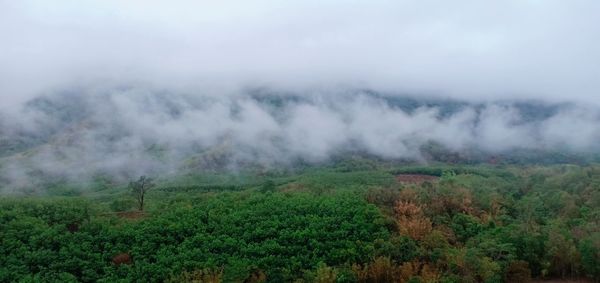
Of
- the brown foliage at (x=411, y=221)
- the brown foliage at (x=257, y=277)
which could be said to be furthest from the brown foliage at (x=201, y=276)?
the brown foliage at (x=411, y=221)

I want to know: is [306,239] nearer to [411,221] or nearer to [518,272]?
[411,221]

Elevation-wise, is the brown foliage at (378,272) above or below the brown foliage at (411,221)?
below

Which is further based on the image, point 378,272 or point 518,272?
point 518,272

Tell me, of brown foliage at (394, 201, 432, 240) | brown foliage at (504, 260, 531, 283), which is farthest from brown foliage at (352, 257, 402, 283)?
brown foliage at (504, 260, 531, 283)

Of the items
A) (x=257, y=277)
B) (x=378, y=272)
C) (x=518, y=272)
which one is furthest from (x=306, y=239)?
(x=518, y=272)

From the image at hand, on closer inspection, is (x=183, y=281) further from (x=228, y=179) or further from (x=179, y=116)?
(x=179, y=116)

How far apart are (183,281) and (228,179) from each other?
81.1 meters

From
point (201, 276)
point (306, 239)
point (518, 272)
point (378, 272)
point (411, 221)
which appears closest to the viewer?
point (201, 276)

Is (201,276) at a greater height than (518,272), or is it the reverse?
(201,276)

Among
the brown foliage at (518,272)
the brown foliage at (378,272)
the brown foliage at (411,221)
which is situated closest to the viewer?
the brown foliage at (378,272)

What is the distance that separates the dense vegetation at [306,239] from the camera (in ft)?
149

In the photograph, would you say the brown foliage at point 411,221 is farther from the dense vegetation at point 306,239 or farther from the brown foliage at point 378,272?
the brown foliage at point 378,272

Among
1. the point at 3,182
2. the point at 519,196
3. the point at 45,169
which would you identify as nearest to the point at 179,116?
the point at 45,169

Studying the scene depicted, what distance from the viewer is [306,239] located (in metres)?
51.2
